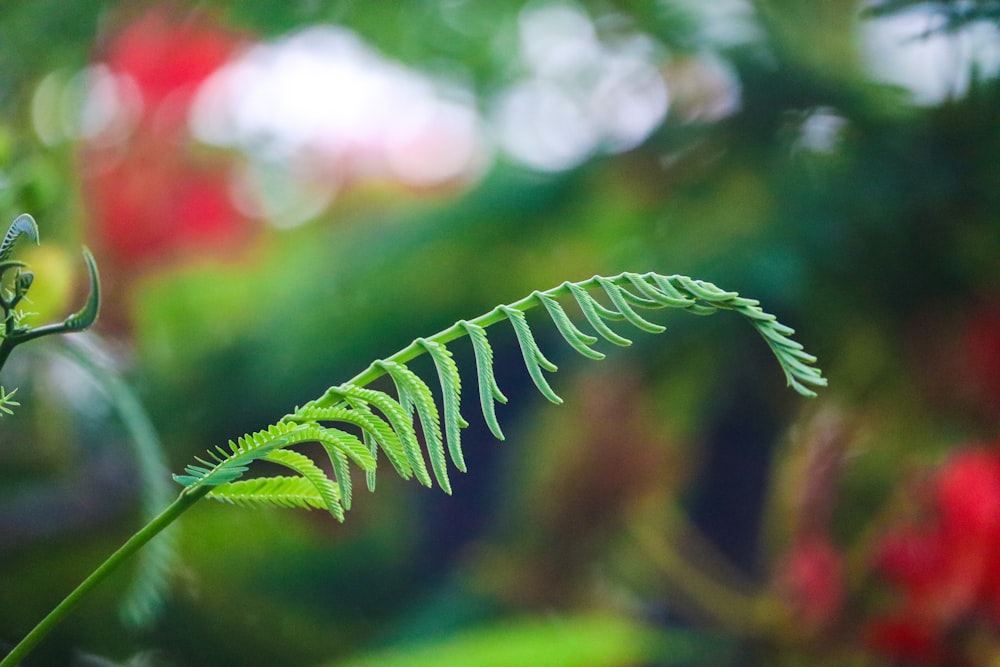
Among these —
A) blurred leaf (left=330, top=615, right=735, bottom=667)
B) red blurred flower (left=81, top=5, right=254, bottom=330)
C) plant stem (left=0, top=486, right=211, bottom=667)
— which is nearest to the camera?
plant stem (left=0, top=486, right=211, bottom=667)

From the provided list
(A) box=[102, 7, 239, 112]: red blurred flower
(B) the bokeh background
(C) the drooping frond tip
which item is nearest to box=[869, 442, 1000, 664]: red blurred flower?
(B) the bokeh background

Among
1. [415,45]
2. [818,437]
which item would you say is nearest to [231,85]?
[415,45]

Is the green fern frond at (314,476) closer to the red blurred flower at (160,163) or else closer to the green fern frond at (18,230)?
the green fern frond at (18,230)

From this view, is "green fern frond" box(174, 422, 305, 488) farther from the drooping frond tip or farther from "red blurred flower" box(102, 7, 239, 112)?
"red blurred flower" box(102, 7, 239, 112)

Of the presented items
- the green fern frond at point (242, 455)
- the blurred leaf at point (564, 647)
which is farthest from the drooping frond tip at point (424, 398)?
the blurred leaf at point (564, 647)

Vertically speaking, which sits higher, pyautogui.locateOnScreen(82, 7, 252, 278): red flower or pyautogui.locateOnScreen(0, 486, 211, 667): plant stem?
pyautogui.locateOnScreen(82, 7, 252, 278): red flower

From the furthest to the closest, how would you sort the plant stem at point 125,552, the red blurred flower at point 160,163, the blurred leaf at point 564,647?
the red blurred flower at point 160,163
the blurred leaf at point 564,647
the plant stem at point 125,552

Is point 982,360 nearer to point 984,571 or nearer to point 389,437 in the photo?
point 984,571
